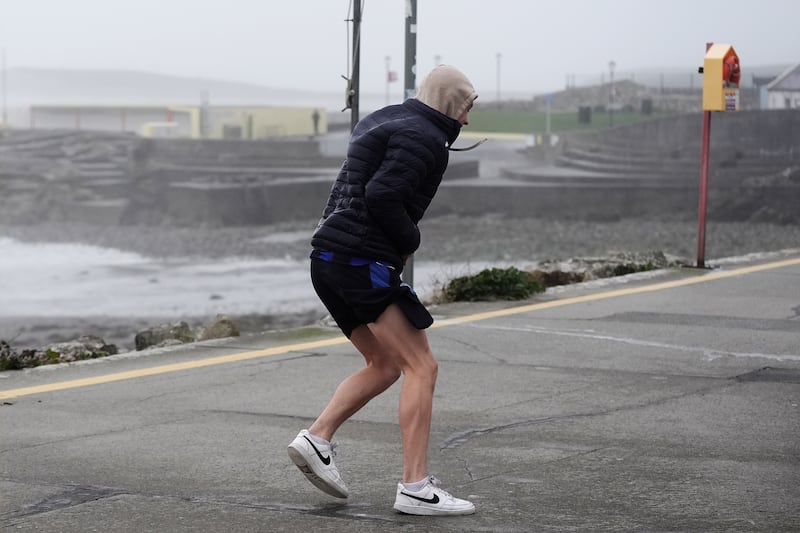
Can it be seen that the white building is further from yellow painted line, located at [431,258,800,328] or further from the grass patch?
the grass patch

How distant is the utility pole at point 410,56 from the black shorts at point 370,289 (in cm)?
669

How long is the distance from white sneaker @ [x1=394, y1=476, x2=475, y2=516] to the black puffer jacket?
2.81 ft

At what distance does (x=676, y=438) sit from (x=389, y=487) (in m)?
1.73

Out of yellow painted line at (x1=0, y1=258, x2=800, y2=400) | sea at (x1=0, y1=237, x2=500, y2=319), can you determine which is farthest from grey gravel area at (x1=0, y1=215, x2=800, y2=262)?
yellow painted line at (x1=0, y1=258, x2=800, y2=400)

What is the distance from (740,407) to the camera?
26.2 ft

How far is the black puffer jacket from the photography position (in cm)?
538

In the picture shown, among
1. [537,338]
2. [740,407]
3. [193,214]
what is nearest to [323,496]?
[740,407]

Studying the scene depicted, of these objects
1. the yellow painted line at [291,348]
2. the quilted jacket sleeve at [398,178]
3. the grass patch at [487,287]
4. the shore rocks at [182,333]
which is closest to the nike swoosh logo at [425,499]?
the quilted jacket sleeve at [398,178]

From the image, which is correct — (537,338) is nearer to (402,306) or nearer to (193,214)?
(402,306)

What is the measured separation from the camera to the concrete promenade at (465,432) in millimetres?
5648

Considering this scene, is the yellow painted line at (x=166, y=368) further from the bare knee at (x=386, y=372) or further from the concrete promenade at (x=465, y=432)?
the bare knee at (x=386, y=372)

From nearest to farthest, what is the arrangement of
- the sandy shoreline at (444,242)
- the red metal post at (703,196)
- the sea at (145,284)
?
1. the red metal post at (703,196)
2. the sandy shoreline at (444,242)
3. the sea at (145,284)

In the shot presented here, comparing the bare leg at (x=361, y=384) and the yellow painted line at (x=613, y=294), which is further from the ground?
the bare leg at (x=361, y=384)

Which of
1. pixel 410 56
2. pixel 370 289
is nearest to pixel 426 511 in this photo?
pixel 370 289
